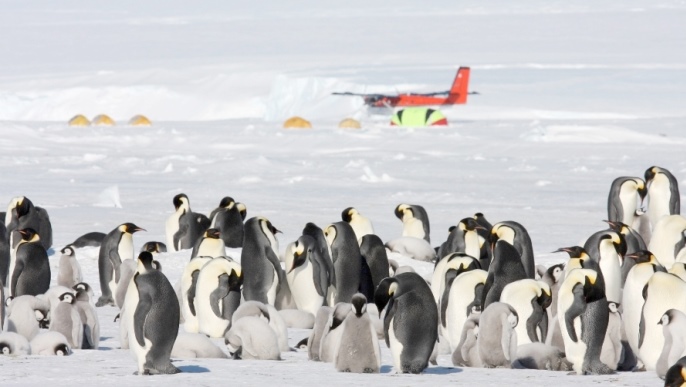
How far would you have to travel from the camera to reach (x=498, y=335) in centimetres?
529

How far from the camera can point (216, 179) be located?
63.6 feet

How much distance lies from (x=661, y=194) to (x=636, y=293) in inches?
184

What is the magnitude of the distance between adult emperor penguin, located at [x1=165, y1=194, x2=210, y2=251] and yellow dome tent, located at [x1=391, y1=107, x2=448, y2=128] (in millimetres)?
23699

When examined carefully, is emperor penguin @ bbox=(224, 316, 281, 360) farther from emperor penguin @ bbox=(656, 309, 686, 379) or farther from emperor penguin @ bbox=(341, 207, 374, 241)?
emperor penguin @ bbox=(341, 207, 374, 241)

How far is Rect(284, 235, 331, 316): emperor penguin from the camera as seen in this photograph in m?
7.29

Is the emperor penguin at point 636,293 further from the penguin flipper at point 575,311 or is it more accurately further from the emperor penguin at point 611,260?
the emperor penguin at point 611,260

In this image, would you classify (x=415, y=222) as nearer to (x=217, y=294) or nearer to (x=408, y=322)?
(x=217, y=294)

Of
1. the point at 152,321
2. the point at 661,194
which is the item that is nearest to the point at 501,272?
the point at 152,321

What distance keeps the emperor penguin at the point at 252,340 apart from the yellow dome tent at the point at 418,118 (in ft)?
92.5

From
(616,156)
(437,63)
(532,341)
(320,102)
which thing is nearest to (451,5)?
(437,63)

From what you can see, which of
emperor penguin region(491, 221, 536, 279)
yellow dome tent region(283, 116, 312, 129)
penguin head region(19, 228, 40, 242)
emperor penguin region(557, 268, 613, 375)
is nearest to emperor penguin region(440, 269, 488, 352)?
emperor penguin region(557, 268, 613, 375)

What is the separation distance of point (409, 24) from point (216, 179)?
72.1 metres

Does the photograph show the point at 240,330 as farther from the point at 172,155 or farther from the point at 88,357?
the point at 172,155

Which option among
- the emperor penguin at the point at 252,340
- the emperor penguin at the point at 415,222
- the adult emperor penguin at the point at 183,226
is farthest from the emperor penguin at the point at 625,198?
the emperor penguin at the point at 252,340
